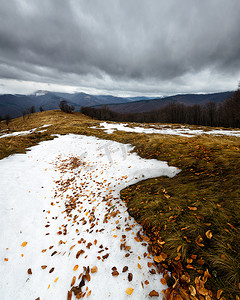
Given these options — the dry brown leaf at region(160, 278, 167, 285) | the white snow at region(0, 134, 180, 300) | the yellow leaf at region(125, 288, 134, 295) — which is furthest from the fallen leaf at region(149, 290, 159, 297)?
the yellow leaf at region(125, 288, 134, 295)

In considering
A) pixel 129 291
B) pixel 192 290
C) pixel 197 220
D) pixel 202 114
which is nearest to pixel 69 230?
pixel 129 291

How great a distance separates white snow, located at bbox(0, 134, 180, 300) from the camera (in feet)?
8.70

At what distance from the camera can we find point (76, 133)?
17.4 meters

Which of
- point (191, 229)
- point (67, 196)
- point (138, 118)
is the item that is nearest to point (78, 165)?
point (67, 196)

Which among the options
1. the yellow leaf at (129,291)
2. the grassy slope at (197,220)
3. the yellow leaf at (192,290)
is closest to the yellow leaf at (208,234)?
the grassy slope at (197,220)

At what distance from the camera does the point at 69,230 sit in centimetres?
415

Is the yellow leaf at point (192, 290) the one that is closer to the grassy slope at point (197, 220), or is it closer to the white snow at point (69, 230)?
the grassy slope at point (197, 220)

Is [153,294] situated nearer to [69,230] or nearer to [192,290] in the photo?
[192,290]

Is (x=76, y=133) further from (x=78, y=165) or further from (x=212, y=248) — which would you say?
(x=212, y=248)

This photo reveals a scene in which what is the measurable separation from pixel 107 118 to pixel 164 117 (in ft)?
117

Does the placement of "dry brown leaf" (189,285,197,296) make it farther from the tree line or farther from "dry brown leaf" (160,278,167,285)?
the tree line

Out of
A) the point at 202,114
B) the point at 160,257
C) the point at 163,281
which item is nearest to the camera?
the point at 163,281

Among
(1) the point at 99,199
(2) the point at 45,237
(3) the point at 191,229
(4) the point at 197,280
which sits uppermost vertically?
(3) the point at 191,229

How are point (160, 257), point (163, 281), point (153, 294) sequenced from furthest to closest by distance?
point (160, 257) < point (163, 281) < point (153, 294)
